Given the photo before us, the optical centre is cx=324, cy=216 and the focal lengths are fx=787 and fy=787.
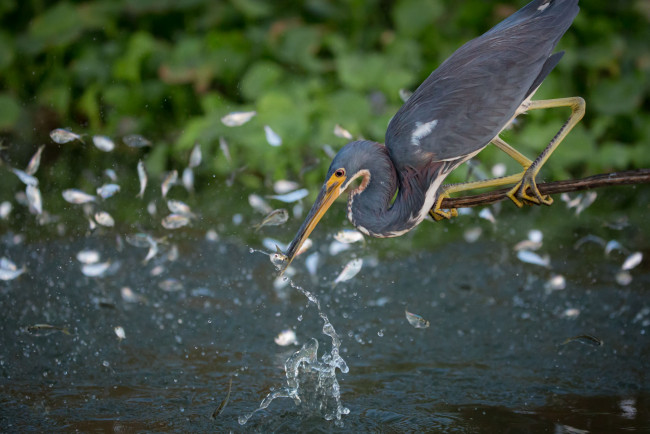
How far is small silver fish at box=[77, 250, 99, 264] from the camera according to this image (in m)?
4.94

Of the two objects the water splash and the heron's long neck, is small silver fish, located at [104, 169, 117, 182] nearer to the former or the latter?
the water splash

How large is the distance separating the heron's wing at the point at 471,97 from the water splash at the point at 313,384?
0.83 meters

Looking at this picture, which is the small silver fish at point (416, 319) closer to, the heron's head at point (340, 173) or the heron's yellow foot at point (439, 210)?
the heron's yellow foot at point (439, 210)

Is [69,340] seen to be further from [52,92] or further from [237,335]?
[52,92]

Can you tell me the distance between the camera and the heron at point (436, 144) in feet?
9.49

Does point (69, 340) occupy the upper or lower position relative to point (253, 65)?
upper

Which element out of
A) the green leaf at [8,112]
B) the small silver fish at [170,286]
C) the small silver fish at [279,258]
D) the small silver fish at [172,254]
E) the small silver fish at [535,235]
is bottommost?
the green leaf at [8,112]

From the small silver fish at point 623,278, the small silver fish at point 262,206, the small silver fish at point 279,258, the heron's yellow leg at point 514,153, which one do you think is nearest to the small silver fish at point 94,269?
the small silver fish at point 262,206

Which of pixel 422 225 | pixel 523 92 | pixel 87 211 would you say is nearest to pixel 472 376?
pixel 523 92

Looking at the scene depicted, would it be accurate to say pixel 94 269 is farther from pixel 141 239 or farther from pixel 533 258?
pixel 533 258

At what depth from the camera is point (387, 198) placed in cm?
292

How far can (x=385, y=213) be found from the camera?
2.92 metres

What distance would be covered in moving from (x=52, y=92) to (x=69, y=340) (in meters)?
4.57

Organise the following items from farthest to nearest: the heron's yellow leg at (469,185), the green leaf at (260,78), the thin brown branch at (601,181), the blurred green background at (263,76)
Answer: the green leaf at (260,78), the blurred green background at (263,76), the heron's yellow leg at (469,185), the thin brown branch at (601,181)
